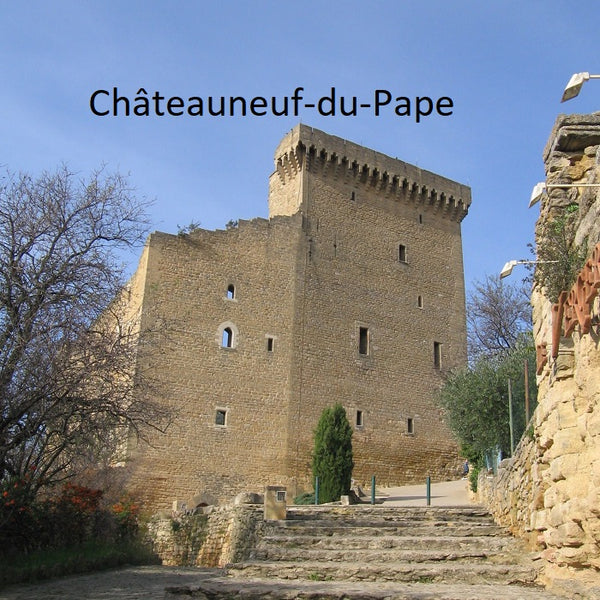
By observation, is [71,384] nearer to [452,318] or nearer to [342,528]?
[342,528]

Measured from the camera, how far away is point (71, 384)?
8477mm

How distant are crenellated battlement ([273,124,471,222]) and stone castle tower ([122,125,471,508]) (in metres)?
0.05

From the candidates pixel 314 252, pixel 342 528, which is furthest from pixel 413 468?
pixel 342 528

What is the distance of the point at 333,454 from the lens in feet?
66.8

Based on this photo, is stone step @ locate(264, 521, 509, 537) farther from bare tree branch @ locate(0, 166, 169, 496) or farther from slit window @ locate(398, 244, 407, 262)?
slit window @ locate(398, 244, 407, 262)

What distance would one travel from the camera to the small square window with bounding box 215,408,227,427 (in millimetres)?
20438

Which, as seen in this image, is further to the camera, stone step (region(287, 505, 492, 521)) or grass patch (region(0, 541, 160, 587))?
stone step (region(287, 505, 492, 521))

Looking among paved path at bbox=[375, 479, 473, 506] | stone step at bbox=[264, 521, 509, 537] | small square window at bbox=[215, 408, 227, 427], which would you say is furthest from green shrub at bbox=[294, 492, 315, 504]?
stone step at bbox=[264, 521, 509, 537]

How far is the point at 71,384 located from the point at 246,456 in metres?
12.7

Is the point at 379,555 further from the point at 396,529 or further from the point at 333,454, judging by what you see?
the point at 333,454

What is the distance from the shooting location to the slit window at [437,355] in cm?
2536

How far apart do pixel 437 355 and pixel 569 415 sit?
1957 cm

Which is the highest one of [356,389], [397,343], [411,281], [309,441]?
[411,281]

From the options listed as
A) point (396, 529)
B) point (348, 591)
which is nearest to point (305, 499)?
point (396, 529)
